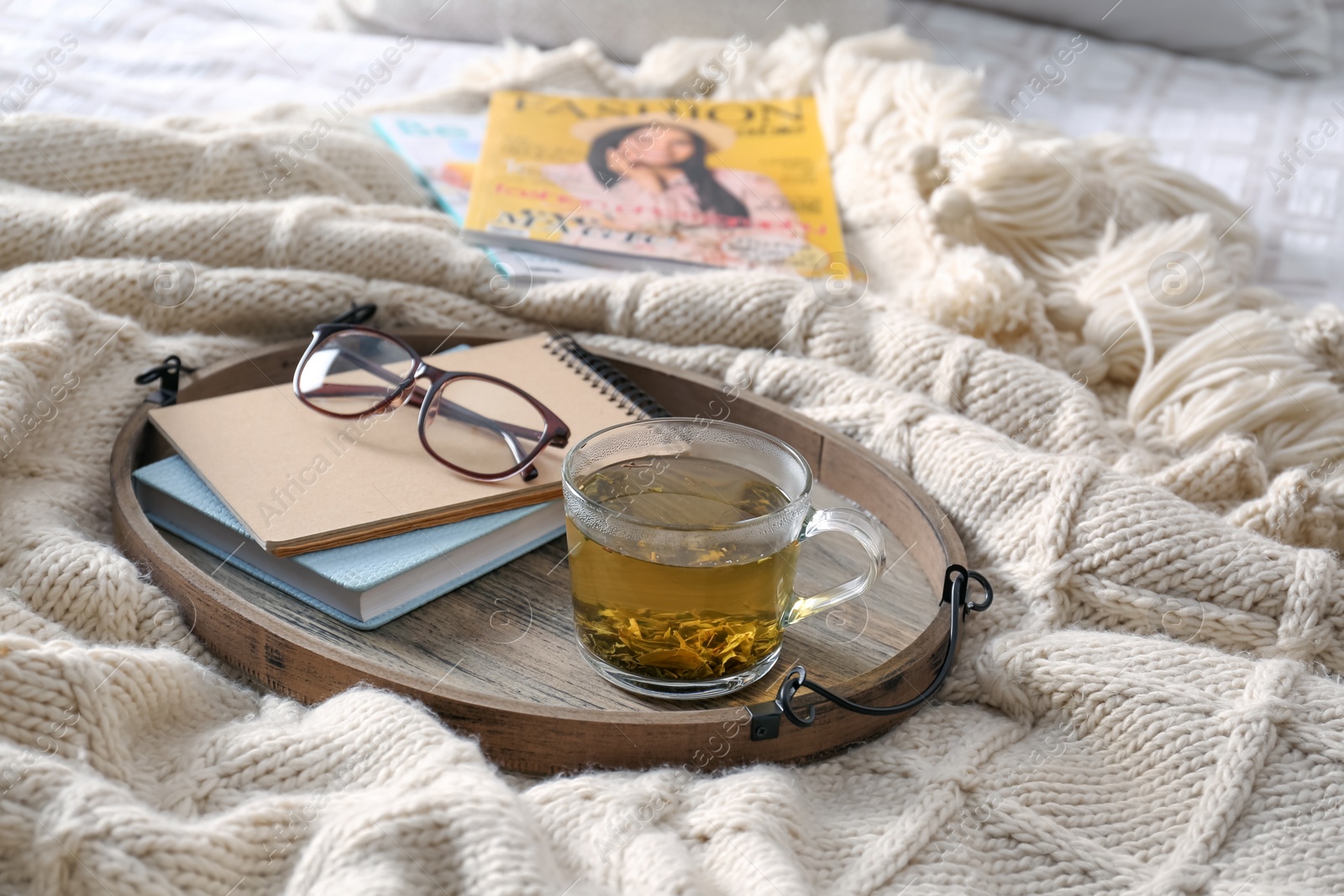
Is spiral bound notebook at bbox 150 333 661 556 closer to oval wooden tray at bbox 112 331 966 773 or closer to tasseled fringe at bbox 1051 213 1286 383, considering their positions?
oval wooden tray at bbox 112 331 966 773

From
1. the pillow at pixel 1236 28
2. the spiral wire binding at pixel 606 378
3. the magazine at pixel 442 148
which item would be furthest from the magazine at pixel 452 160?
the pillow at pixel 1236 28

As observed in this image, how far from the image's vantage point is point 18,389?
62 cm

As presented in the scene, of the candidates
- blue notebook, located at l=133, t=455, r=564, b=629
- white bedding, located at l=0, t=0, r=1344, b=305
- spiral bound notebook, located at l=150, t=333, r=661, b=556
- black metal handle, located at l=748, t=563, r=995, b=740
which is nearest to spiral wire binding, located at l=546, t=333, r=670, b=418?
spiral bound notebook, located at l=150, t=333, r=661, b=556

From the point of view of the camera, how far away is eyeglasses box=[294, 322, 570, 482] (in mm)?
641

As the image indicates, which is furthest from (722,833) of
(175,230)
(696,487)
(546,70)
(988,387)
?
(546,70)

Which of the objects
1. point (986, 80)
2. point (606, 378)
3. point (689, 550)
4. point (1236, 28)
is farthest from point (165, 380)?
point (1236, 28)

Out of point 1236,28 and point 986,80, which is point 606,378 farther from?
point 1236,28

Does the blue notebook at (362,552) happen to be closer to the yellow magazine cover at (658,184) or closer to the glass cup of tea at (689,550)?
the glass cup of tea at (689,550)

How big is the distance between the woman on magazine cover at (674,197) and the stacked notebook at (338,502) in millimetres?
299

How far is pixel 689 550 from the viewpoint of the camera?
476 mm

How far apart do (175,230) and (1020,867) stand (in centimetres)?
69

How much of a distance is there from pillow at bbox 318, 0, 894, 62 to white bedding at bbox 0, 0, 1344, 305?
0.03 m

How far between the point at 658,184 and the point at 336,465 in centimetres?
51

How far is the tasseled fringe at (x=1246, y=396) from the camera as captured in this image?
749 millimetres
